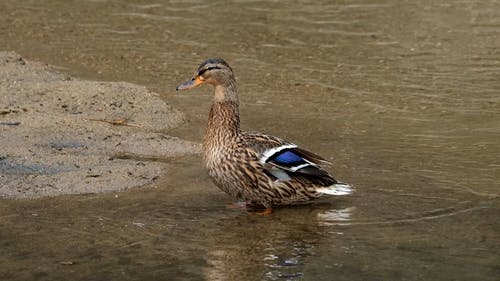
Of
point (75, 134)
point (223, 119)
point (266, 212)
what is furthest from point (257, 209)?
point (75, 134)

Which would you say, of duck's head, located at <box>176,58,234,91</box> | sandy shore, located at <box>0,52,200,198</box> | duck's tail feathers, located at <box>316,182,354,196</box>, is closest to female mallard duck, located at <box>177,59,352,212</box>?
duck's tail feathers, located at <box>316,182,354,196</box>

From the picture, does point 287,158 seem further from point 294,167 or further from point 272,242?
point 272,242

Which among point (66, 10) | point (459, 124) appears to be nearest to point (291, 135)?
point (459, 124)

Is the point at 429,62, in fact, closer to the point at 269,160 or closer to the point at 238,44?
the point at 238,44

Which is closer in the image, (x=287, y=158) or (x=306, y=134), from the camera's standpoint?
(x=287, y=158)

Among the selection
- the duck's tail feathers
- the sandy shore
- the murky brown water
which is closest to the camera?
the murky brown water

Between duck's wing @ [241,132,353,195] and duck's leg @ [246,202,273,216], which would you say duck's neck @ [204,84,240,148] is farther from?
duck's leg @ [246,202,273,216]

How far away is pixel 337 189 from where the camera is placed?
8.03 m

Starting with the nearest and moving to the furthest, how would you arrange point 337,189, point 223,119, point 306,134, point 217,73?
1. point 337,189
2. point 223,119
3. point 217,73
4. point 306,134

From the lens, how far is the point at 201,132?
1012 cm

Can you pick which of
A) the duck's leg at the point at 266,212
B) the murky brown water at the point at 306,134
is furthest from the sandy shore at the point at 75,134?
the duck's leg at the point at 266,212

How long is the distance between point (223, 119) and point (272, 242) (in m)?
1.39

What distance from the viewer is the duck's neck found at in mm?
8258

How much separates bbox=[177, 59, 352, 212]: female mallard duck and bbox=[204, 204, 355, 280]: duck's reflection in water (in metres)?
0.16
